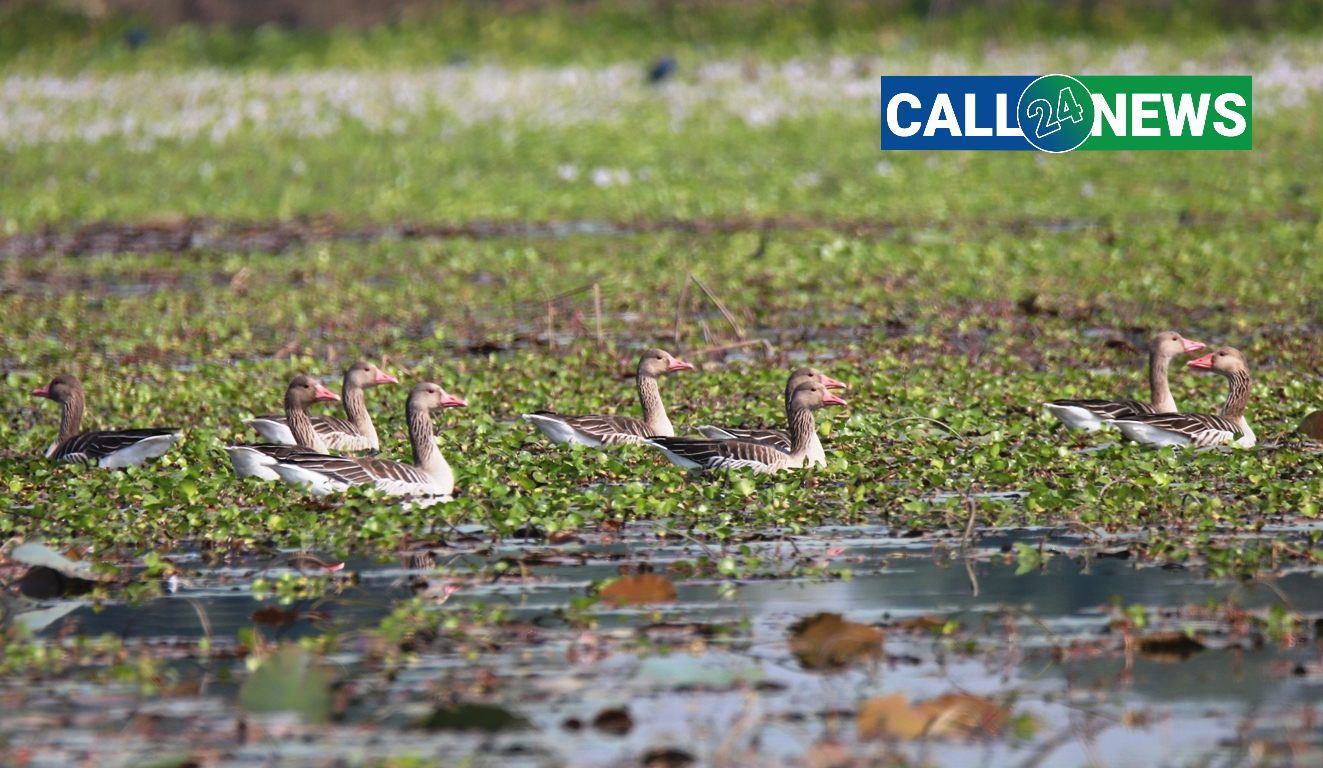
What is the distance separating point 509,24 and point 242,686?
3757 centimetres

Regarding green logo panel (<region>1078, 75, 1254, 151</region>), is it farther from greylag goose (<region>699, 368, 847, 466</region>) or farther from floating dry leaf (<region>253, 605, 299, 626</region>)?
floating dry leaf (<region>253, 605, 299, 626</region>)

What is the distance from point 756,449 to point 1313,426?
3.52 metres

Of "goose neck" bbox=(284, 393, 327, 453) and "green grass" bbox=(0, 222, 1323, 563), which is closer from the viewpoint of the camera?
"green grass" bbox=(0, 222, 1323, 563)

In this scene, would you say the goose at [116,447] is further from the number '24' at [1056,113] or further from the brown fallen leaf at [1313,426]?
the number '24' at [1056,113]

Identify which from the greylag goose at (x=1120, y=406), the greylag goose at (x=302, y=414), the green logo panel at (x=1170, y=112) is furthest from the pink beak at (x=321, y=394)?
the green logo panel at (x=1170, y=112)

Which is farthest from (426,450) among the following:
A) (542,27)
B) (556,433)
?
(542,27)

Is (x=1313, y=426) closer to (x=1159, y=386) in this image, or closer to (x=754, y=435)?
(x=1159, y=386)

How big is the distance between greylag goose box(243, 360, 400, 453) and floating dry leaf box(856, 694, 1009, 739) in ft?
20.3

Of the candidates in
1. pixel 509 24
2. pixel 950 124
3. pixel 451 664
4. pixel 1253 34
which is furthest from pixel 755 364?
pixel 509 24

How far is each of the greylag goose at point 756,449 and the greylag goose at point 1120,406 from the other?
165cm

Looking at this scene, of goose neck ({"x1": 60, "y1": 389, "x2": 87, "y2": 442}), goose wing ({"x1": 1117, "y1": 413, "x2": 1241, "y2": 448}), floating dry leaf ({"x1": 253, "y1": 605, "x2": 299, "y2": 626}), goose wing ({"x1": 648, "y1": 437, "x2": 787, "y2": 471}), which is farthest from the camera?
goose neck ({"x1": 60, "y1": 389, "x2": 87, "y2": 442})

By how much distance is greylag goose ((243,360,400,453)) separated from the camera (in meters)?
11.9

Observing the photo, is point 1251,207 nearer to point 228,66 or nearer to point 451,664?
point 451,664

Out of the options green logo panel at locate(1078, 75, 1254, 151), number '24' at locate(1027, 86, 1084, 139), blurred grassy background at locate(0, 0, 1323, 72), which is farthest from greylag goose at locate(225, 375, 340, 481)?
blurred grassy background at locate(0, 0, 1323, 72)
